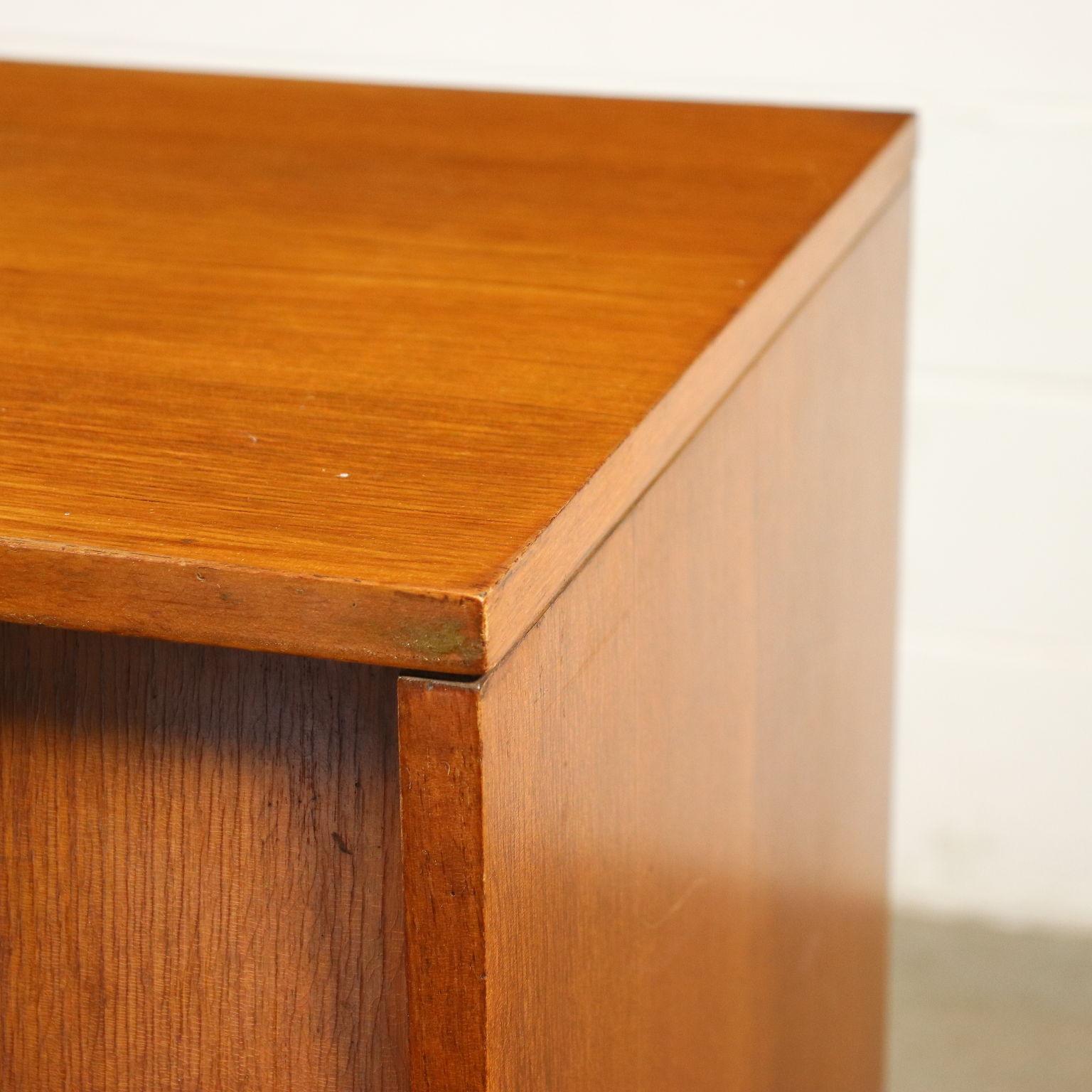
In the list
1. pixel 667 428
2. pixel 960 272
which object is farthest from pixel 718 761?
pixel 960 272

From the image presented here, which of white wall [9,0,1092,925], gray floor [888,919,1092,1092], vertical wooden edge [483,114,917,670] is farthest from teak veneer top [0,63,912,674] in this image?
gray floor [888,919,1092,1092]

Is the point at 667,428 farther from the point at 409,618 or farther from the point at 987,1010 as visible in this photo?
the point at 987,1010

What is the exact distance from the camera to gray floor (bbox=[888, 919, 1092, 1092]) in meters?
1.24

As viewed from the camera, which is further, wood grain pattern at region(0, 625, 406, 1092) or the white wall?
the white wall

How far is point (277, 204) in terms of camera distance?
685 mm

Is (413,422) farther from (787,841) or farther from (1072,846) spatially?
(1072,846)

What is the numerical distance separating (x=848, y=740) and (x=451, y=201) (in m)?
0.34

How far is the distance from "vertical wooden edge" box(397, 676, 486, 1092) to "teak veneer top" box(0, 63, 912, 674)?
0.06ft

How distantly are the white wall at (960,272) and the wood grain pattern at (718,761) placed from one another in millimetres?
395

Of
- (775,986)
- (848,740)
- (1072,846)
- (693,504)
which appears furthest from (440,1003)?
(1072,846)

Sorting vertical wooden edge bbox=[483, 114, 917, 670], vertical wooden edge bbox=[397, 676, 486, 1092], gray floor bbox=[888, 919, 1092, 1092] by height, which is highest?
vertical wooden edge bbox=[483, 114, 917, 670]

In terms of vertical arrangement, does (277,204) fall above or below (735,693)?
above

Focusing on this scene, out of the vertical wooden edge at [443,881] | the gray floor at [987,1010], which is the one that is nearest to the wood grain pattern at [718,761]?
the vertical wooden edge at [443,881]

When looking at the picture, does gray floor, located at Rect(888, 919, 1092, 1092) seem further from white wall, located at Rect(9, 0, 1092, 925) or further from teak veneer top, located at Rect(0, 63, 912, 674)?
teak veneer top, located at Rect(0, 63, 912, 674)
